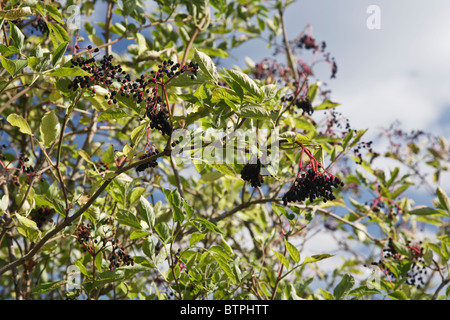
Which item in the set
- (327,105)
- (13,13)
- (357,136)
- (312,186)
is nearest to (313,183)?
(312,186)

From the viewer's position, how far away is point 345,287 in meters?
1.99

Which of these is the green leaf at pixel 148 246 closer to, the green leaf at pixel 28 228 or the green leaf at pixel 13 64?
the green leaf at pixel 28 228

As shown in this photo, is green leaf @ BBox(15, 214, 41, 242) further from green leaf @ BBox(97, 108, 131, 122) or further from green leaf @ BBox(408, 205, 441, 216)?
green leaf @ BBox(408, 205, 441, 216)

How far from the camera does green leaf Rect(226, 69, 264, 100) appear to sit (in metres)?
1.39

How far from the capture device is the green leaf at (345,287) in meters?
1.98

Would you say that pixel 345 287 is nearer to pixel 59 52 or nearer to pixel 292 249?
pixel 292 249

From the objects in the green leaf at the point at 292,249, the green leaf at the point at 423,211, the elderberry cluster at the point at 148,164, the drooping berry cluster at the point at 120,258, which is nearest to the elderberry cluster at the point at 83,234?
the drooping berry cluster at the point at 120,258

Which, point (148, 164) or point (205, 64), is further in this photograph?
point (148, 164)

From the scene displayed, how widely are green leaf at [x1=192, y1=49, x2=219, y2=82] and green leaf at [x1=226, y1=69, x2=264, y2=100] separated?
8 cm

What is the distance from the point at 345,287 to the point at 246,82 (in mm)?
1206

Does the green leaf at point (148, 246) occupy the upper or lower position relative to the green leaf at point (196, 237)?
lower

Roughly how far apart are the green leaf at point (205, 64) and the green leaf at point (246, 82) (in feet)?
0.26

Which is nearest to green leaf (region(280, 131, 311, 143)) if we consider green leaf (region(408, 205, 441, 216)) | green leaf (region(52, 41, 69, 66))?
green leaf (region(52, 41, 69, 66))
